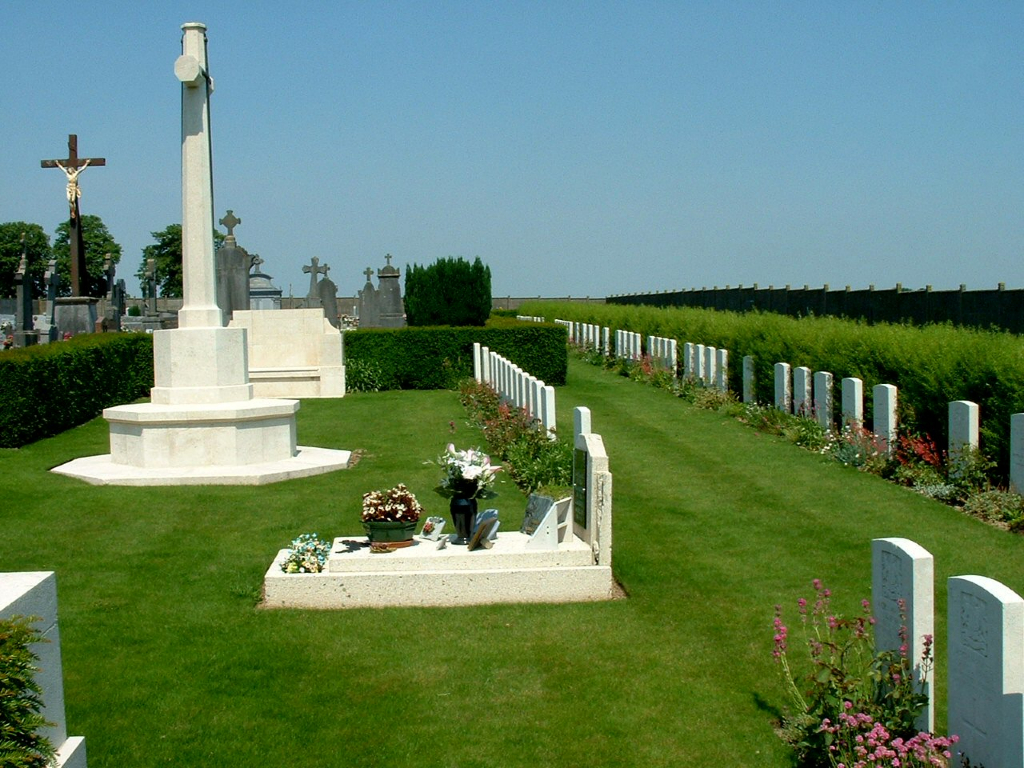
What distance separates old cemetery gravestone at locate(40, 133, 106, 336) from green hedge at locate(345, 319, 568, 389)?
762 cm

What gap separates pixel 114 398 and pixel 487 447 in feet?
27.6

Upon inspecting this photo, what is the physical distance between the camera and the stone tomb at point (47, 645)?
12.2 ft

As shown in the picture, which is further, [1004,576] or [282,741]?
[1004,576]

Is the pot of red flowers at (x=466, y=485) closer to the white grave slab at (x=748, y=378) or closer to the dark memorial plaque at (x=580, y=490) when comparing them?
the dark memorial plaque at (x=580, y=490)

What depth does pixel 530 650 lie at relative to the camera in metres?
6.09

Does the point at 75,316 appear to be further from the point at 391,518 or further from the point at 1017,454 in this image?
the point at 1017,454

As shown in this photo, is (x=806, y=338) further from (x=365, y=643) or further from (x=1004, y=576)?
(x=365, y=643)

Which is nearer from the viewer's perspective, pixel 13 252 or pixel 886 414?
pixel 886 414

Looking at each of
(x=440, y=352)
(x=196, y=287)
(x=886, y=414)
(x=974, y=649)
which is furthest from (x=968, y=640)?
(x=440, y=352)

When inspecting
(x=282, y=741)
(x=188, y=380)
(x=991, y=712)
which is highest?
(x=188, y=380)

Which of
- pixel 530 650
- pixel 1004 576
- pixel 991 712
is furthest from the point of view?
pixel 1004 576

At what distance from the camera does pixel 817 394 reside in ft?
47.4

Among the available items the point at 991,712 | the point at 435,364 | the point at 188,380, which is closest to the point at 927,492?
the point at 991,712

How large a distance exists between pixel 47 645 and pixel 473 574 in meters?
3.45
